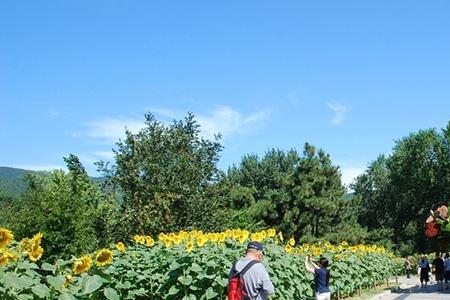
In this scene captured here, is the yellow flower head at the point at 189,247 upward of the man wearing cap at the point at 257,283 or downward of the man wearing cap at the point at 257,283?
upward

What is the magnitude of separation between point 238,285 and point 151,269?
3.05 meters

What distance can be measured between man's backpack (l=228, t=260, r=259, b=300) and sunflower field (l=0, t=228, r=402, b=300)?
1313 mm

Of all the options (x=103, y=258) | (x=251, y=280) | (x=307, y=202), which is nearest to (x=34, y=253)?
(x=103, y=258)

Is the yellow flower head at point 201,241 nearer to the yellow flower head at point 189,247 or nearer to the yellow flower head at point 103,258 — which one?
the yellow flower head at point 189,247

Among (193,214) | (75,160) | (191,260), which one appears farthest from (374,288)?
(75,160)

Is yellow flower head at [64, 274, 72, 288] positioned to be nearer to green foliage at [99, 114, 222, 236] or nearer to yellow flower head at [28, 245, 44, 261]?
yellow flower head at [28, 245, 44, 261]

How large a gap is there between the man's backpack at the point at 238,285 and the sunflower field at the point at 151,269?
131 centimetres

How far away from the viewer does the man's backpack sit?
6371 mm

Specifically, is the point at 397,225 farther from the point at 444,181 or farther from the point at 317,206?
the point at 317,206

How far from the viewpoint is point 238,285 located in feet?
21.1

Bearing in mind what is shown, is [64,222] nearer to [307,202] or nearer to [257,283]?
[257,283]

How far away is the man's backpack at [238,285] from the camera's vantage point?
20.9ft

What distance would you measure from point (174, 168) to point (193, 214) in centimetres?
193

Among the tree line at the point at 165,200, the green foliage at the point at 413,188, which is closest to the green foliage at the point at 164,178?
the tree line at the point at 165,200
